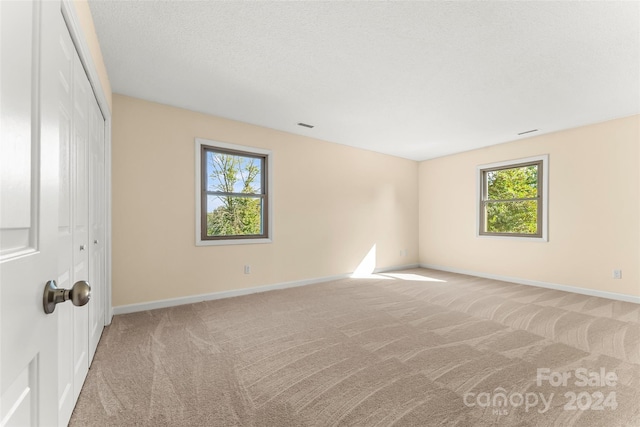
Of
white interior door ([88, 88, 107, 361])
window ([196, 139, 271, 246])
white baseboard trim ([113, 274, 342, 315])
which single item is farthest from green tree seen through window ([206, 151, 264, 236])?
white interior door ([88, 88, 107, 361])

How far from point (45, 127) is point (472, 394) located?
7.71 ft

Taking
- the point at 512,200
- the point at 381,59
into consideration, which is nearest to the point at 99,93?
the point at 381,59

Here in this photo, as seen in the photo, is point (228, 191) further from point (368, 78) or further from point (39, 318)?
point (39, 318)

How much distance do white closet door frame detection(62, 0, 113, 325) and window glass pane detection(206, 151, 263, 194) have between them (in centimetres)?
115

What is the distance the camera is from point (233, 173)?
4055mm

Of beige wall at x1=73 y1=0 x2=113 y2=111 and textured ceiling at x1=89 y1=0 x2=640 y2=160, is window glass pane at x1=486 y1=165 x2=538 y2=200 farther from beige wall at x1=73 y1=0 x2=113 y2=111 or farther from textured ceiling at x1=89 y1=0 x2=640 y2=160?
beige wall at x1=73 y1=0 x2=113 y2=111

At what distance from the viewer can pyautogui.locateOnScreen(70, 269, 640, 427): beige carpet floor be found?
5.24 ft

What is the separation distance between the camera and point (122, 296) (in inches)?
123

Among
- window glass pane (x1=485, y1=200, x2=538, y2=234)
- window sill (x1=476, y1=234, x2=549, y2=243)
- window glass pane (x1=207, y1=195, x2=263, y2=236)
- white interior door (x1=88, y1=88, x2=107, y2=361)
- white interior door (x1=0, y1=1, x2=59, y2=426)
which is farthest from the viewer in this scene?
window glass pane (x1=485, y1=200, x2=538, y2=234)

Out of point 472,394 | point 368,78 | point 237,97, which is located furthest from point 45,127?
point 237,97

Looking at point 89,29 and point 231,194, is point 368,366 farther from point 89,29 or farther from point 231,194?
point 89,29

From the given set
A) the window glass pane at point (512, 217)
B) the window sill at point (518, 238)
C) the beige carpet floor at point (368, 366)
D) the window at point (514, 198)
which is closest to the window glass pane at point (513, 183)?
the window at point (514, 198)

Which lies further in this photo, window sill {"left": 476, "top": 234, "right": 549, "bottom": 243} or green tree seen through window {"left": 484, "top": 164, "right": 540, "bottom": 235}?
green tree seen through window {"left": 484, "top": 164, "right": 540, "bottom": 235}

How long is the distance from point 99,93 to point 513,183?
5897 millimetres
